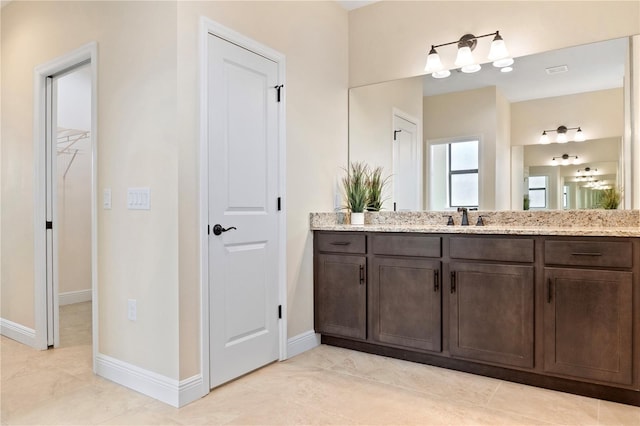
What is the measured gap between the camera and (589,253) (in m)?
2.19

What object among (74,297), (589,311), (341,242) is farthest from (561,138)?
(74,297)

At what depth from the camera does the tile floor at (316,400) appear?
201 centimetres

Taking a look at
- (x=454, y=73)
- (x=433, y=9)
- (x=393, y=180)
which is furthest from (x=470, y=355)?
(x=433, y=9)

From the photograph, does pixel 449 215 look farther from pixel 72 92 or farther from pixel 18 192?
pixel 72 92

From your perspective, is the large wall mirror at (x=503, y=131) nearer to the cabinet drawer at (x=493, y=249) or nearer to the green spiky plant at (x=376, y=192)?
the green spiky plant at (x=376, y=192)

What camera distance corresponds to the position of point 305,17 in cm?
310

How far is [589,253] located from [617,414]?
2.59ft

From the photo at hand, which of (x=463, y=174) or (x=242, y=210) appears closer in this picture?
(x=242, y=210)

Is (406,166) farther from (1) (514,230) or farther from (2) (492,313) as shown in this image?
(2) (492,313)

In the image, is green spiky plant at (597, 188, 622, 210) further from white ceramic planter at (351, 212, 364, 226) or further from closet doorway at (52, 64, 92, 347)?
closet doorway at (52, 64, 92, 347)

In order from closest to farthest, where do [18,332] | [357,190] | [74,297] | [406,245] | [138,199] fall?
[138,199] < [406,245] < [18,332] < [357,190] < [74,297]

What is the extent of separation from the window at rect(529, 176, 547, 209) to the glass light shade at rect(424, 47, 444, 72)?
3.43ft

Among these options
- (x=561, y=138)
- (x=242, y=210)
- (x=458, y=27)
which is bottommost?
(x=242, y=210)

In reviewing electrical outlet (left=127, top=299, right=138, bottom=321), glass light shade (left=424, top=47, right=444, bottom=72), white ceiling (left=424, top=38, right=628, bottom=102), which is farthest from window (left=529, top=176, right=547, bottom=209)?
electrical outlet (left=127, top=299, right=138, bottom=321)
